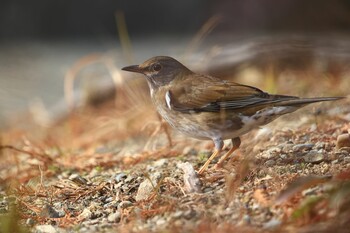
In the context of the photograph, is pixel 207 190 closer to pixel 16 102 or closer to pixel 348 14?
pixel 348 14

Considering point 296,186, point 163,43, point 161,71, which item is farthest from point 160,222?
point 163,43

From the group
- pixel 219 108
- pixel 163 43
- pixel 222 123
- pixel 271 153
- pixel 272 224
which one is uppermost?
pixel 163 43

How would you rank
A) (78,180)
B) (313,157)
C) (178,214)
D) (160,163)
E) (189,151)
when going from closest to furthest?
(178,214) → (313,157) → (78,180) → (160,163) → (189,151)

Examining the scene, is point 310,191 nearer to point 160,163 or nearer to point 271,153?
point 271,153

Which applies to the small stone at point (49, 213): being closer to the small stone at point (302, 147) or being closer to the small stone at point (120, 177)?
Answer: the small stone at point (120, 177)

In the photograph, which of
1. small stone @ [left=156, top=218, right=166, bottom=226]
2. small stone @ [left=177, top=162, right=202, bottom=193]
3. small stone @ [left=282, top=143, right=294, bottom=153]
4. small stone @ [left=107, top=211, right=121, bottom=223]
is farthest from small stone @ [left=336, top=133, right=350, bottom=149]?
small stone @ [left=107, top=211, right=121, bottom=223]

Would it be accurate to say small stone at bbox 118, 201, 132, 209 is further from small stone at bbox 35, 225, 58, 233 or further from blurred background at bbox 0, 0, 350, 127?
blurred background at bbox 0, 0, 350, 127

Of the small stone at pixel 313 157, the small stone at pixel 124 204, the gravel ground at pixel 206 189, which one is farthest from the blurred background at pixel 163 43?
the small stone at pixel 124 204
